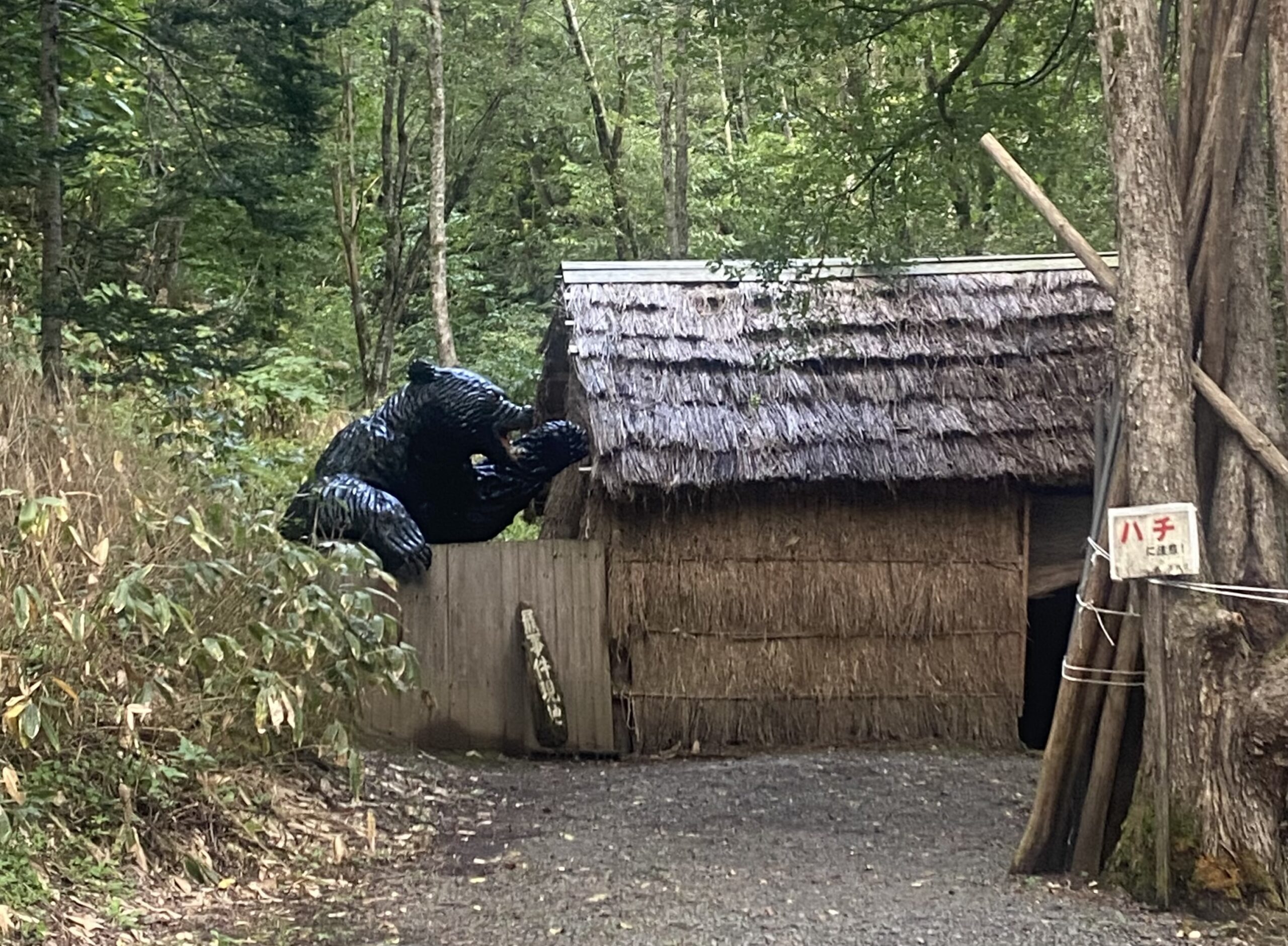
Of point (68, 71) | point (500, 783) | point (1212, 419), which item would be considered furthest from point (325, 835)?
point (68, 71)

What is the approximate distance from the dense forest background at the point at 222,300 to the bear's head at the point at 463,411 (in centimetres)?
109

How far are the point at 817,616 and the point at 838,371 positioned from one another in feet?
5.84

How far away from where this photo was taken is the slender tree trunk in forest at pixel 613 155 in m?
18.1

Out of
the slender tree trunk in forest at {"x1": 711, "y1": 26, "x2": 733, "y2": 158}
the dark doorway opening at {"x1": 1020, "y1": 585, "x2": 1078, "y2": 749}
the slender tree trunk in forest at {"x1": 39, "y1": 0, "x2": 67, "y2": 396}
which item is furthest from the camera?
the slender tree trunk in forest at {"x1": 711, "y1": 26, "x2": 733, "y2": 158}

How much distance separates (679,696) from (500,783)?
1660 mm

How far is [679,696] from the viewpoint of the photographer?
834 centimetres

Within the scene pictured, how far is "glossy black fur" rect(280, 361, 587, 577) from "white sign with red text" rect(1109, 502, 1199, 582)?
14.6 ft

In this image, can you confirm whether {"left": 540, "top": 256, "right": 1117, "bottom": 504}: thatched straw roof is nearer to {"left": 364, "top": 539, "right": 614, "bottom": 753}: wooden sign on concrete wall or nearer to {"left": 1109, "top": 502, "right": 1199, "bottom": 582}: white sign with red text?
{"left": 364, "top": 539, "right": 614, "bottom": 753}: wooden sign on concrete wall

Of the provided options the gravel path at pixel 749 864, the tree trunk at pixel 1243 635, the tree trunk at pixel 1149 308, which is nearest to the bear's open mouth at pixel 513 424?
the gravel path at pixel 749 864

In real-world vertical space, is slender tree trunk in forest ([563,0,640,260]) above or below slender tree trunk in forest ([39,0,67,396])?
above

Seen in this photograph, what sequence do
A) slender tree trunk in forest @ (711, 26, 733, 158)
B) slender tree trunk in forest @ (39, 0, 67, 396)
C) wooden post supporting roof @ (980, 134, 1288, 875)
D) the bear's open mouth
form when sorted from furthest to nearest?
slender tree trunk in forest @ (711, 26, 733, 158), the bear's open mouth, slender tree trunk in forest @ (39, 0, 67, 396), wooden post supporting roof @ (980, 134, 1288, 875)

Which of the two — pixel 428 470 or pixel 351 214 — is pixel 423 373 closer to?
pixel 428 470

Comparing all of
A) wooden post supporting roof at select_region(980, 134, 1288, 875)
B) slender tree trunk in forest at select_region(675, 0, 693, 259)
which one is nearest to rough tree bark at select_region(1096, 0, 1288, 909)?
wooden post supporting roof at select_region(980, 134, 1288, 875)

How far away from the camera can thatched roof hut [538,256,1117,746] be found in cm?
827
